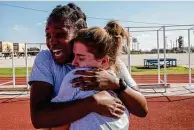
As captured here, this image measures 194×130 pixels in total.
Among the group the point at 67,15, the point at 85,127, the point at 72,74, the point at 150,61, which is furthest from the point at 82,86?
the point at 150,61

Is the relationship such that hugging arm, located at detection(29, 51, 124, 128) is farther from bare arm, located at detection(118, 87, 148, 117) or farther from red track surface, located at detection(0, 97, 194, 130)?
red track surface, located at detection(0, 97, 194, 130)

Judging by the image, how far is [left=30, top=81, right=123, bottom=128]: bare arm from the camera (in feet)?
4.93

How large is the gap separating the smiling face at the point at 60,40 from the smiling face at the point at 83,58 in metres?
0.13

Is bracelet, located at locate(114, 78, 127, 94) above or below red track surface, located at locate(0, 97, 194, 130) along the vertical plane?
above

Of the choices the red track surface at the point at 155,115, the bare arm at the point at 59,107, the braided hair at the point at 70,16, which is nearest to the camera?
the bare arm at the point at 59,107

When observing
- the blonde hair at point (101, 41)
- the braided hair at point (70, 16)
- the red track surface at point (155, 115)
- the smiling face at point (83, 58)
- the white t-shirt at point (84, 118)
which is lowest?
the red track surface at point (155, 115)

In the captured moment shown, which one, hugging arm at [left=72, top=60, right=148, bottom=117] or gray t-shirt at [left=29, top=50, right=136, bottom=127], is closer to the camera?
hugging arm at [left=72, top=60, right=148, bottom=117]

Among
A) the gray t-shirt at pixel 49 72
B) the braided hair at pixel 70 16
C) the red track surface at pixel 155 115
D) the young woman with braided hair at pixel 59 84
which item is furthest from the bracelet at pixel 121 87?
the red track surface at pixel 155 115

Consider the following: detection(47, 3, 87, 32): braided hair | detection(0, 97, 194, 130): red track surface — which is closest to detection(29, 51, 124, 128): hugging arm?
detection(47, 3, 87, 32): braided hair

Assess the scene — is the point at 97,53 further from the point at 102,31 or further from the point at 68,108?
the point at 68,108

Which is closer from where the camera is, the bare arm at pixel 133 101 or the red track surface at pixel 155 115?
the bare arm at pixel 133 101

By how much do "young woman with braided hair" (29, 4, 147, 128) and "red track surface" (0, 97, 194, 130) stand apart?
5672 mm

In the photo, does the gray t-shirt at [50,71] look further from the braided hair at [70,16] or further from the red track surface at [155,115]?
the red track surface at [155,115]

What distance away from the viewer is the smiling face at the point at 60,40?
1704mm
